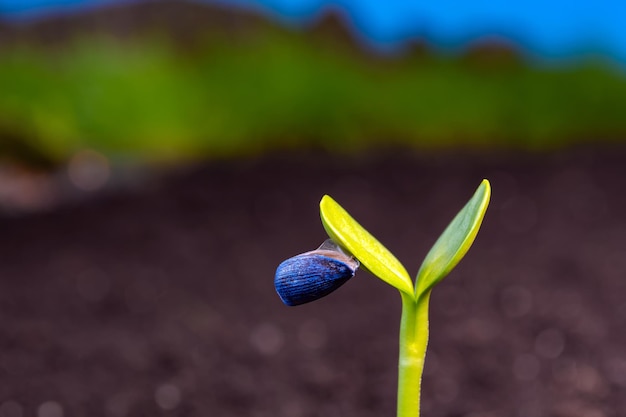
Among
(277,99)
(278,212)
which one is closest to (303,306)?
(278,212)

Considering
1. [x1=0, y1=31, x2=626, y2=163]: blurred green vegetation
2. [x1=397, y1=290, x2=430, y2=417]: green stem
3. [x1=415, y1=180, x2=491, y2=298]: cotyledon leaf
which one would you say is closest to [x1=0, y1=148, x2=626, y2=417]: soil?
[x1=0, y1=31, x2=626, y2=163]: blurred green vegetation

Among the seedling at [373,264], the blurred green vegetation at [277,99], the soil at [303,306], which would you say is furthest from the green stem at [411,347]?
the blurred green vegetation at [277,99]

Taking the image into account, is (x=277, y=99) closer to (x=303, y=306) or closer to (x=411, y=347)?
(x=303, y=306)

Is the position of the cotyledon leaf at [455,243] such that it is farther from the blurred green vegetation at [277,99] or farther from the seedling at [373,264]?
the blurred green vegetation at [277,99]

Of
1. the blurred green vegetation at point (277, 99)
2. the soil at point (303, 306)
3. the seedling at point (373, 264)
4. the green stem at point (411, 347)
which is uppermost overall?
the blurred green vegetation at point (277, 99)

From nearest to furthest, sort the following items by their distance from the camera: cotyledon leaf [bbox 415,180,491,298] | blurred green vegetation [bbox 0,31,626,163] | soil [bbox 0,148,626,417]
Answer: cotyledon leaf [bbox 415,180,491,298], soil [bbox 0,148,626,417], blurred green vegetation [bbox 0,31,626,163]

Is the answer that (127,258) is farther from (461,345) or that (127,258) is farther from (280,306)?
(461,345)

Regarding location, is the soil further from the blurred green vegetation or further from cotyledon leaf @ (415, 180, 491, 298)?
cotyledon leaf @ (415, 180, 491, 298)
